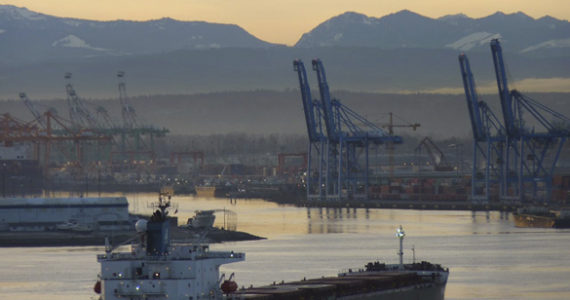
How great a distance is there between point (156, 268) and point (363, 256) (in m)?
40.6

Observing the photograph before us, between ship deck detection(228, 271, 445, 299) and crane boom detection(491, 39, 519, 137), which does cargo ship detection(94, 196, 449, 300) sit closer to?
ship deck detection(228, 271, 445, 299)

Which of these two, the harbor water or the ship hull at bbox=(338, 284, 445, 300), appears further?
the harbor water

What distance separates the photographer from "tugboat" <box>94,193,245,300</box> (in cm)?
3086

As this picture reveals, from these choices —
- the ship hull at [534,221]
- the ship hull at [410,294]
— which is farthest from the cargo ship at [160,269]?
the ship hull at [534,221]

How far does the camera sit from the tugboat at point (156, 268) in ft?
101

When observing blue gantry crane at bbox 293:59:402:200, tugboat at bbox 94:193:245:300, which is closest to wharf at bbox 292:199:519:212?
blue gantry crane at bbox 293:59:402:200

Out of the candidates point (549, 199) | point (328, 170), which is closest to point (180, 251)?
point (549, 199)

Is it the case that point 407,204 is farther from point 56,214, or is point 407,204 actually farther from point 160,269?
point 160,269

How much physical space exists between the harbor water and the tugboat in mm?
12840

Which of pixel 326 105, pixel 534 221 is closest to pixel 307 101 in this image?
pixel 326 105

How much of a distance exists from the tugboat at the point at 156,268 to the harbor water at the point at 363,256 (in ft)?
42.1

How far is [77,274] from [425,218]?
65138mm

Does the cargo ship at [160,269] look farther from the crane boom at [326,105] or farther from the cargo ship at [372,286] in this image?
Answer: the crane boom at [326,105]

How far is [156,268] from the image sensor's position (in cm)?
3103
